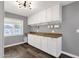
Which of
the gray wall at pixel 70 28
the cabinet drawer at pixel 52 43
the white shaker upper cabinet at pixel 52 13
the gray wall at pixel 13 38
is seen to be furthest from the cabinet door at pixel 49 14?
the gray wall at pixel 13 38

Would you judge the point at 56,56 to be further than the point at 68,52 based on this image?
No

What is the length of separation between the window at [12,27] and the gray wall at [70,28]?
3.22 metres

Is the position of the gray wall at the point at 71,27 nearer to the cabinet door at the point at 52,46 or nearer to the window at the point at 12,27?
the cabinet door at the point at 52,46

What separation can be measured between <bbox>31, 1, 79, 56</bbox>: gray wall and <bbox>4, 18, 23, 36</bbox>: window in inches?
127

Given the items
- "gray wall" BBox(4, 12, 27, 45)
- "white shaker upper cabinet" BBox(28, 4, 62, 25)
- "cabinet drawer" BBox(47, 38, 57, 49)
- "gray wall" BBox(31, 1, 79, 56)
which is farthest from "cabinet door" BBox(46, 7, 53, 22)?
"gray wall" BBox(4, 12, 27, 45)

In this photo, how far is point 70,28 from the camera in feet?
8.76

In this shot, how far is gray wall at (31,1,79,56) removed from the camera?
8.06 feet

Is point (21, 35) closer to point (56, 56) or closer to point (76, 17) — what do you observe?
point (56, 56)

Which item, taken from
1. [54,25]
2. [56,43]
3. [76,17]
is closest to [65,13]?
[76,17]

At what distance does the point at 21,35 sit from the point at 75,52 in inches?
153

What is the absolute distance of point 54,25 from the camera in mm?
3240

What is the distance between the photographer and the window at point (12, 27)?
4129 mm

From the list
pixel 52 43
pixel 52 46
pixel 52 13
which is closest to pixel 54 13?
pixel 52 13

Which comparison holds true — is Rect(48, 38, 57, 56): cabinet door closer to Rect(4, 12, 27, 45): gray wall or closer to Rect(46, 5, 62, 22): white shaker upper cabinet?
Rect(46, 5, 62, 22): white shaker upper cabinet
